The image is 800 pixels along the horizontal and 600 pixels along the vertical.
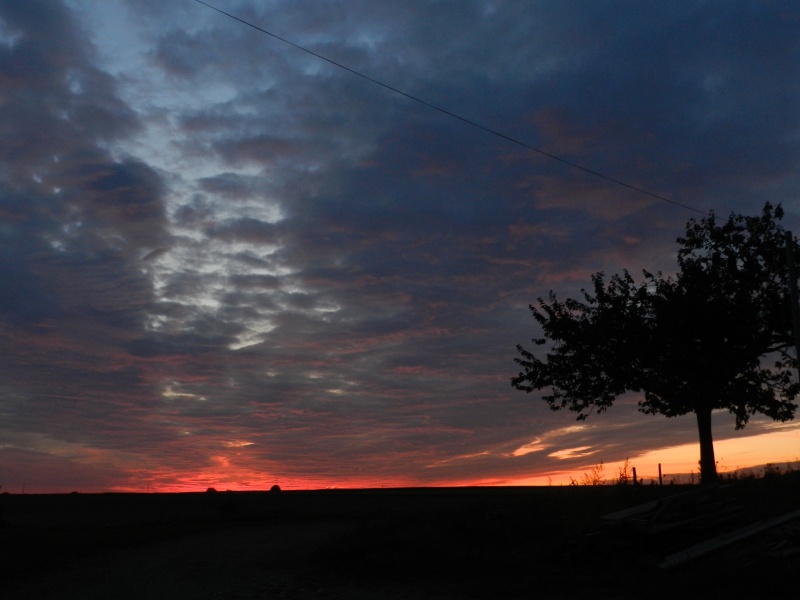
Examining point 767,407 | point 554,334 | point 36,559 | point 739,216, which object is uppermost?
point 739,216

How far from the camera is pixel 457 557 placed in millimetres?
18812

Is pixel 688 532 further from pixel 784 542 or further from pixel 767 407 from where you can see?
pixel 767 407

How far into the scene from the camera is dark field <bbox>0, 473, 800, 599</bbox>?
14.9 meters

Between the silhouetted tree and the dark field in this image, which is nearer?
the dark field

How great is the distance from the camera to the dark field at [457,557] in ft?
48.8

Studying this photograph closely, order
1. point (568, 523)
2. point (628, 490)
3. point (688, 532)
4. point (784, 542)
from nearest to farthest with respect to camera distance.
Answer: point (784, 542)
point (688, 532)
point (568, 523)
point (628, 490)

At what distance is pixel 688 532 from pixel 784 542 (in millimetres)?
2019

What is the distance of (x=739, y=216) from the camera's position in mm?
35188

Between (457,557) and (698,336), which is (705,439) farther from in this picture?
(457,557)

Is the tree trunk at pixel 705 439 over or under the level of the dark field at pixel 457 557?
over

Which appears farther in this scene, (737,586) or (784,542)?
(784,542)

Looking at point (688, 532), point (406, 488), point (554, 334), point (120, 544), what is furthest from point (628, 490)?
point (406, 488)

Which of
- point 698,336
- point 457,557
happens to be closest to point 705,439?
point 698,336

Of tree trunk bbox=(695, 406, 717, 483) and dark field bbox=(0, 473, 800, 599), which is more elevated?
tree trunk bbox=(695, 406, 717, 483)
